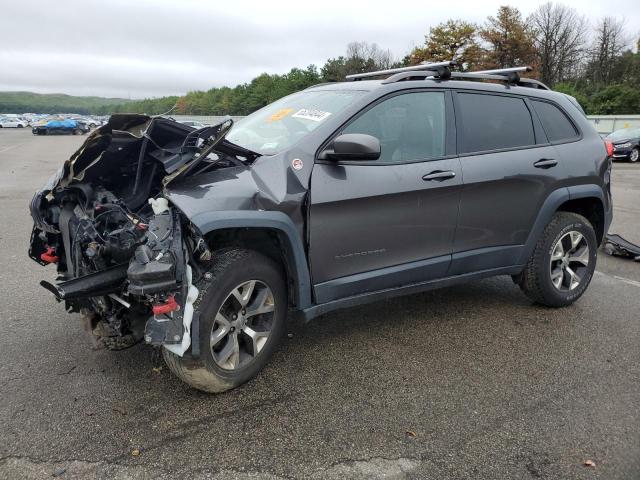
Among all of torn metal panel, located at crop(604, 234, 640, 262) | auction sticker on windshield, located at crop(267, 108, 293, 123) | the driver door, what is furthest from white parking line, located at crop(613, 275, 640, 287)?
auction sticker on windshield, located at crop(267, 108, 293, 123)

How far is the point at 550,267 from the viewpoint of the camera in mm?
4535

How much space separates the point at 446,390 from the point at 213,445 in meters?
1.46

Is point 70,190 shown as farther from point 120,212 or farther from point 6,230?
point 6,230

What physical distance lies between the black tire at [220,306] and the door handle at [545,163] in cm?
239

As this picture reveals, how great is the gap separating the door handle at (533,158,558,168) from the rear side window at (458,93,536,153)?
0.56ft

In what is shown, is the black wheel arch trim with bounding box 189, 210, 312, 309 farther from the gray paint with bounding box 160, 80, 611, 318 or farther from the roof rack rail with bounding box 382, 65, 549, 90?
the roof rack rail with bounding box 382, 65, 549, 90

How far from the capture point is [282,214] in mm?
3084

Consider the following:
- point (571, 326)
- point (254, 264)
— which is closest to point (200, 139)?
point (254, 264)

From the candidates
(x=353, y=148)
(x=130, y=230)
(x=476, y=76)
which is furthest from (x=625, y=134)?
(x=130, y=230)

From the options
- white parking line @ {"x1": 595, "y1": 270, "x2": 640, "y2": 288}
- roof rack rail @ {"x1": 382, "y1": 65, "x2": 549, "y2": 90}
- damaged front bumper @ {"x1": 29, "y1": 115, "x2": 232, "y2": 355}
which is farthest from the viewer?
white parking line @ {"x1": 595, "y1": 270, "x2": 640, "y2": 288}

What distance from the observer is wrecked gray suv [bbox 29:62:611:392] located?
289cm

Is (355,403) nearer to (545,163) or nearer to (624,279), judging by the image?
(545,163)

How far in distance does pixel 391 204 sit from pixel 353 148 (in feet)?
1.77

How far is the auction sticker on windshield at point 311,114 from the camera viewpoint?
11.7 ft
